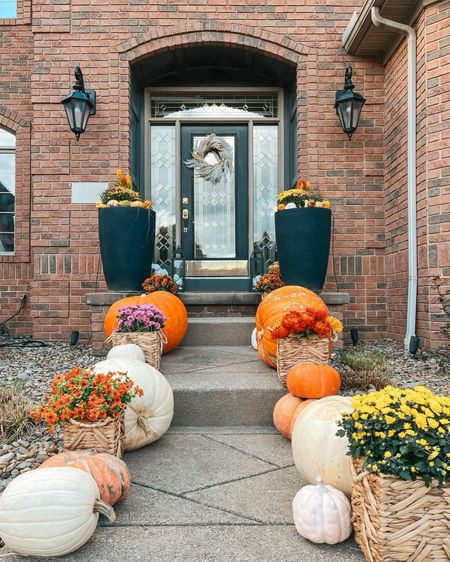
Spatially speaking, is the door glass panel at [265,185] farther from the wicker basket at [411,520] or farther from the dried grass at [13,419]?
the wicker basket at [411,520]

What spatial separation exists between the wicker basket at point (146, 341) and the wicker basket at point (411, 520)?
2069mm

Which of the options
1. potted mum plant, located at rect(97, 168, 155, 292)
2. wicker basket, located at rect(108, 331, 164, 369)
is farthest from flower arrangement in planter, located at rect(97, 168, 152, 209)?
wicker basket, located at rect(108, 331, 164, 369)

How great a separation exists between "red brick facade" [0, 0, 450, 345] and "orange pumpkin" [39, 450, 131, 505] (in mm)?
3400

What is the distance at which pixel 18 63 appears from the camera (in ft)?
18.9

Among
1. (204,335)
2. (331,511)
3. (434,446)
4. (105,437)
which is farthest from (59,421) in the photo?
(204,335)

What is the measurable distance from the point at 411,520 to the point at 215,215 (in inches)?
195

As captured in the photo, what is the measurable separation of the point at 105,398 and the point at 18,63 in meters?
5.01

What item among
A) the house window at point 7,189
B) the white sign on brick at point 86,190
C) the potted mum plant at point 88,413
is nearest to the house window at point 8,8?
the house window at point 7,189

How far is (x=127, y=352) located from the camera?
122 inches

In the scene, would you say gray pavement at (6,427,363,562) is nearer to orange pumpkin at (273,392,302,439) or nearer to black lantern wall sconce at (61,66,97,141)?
orange pumpkin at (273,392,302,439)

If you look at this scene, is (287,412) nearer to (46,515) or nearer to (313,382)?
(313,382)

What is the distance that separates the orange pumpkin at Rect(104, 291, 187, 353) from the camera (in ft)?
12.8

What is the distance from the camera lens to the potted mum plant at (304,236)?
438 cm

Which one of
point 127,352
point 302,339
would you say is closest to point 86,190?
point 127,352
